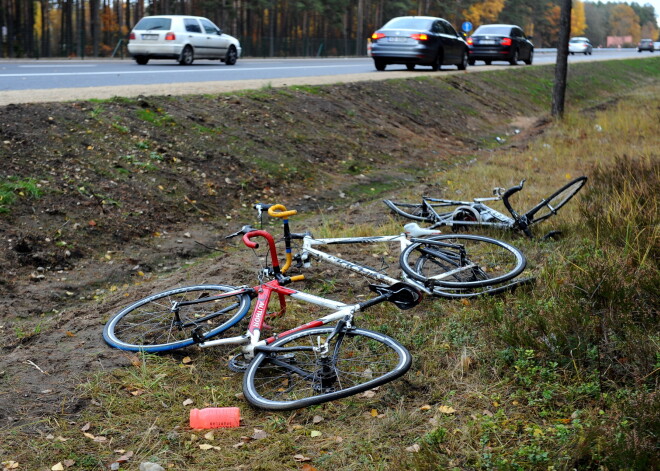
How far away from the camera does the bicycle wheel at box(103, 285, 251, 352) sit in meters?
5.49

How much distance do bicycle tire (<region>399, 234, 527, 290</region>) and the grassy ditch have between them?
8.2 inches

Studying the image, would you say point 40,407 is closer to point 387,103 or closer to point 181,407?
point 181,407

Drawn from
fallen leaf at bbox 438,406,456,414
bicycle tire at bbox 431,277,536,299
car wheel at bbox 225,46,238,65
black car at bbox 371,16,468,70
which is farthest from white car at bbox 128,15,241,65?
fallen leaf at bbox 438,406,456,414

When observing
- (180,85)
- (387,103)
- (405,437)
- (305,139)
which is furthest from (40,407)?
(387,103)

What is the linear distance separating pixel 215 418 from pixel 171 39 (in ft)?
69.5

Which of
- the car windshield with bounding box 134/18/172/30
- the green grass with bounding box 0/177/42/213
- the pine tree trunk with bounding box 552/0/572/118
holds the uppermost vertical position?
the car windshield with bounding box 134/18/172/30

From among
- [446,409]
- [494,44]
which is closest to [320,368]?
[446,409]

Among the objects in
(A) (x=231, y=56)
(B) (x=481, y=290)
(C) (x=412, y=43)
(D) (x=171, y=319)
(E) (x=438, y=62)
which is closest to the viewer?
(D) (x=171, y=319)

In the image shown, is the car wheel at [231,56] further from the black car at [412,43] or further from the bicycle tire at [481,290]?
the bicycle tire at [481,290]

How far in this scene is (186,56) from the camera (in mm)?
24609

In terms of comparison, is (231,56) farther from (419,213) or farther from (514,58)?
(419,213)

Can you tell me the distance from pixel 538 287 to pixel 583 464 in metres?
2.39

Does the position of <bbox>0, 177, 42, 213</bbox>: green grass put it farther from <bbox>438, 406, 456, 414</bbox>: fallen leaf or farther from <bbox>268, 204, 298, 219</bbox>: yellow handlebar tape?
<bbox>438, 406, 456, 414</bbox>: fallen leaf

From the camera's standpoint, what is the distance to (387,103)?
17188mm
